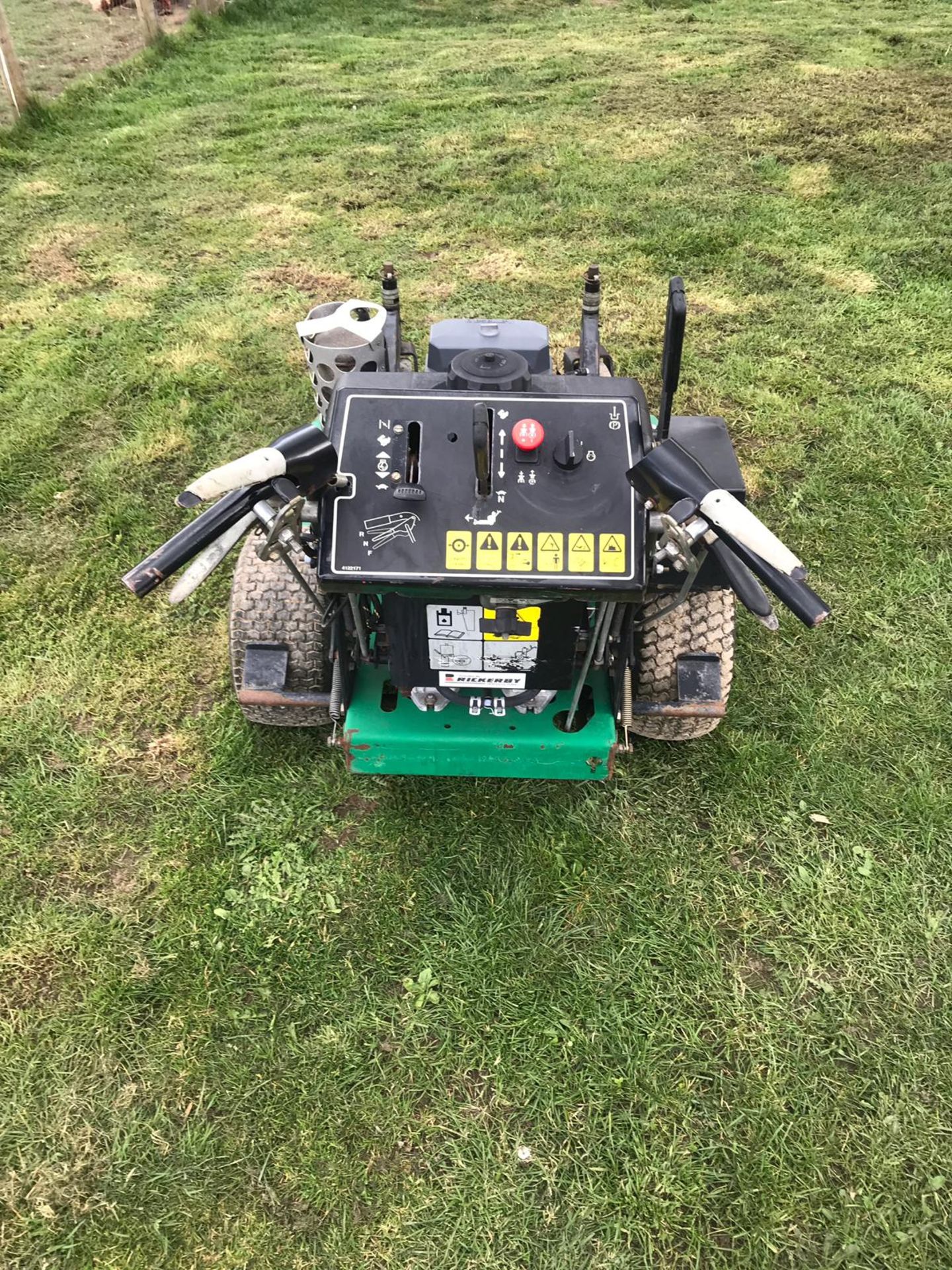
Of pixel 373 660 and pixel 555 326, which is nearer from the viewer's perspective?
pixel 373 660

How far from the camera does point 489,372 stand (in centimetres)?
232

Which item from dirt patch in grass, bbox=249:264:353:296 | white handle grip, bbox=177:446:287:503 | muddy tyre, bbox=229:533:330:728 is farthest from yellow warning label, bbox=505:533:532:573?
dirt patch in grass, bbox=249:264:353:296

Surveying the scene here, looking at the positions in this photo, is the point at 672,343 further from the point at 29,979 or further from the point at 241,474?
the point at 29,979

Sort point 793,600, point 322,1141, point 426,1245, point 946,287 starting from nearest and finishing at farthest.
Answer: point 793,600 → point 426,1245 → point 322,1141 → point 946,287

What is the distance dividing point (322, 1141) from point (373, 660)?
1.26m

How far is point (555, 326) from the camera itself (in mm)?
5121

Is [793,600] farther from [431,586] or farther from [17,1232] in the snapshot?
[17,1232]

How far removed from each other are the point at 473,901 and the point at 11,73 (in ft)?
27.2

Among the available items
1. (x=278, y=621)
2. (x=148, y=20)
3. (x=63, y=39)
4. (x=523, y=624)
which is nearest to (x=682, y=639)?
(x=523, y=624)

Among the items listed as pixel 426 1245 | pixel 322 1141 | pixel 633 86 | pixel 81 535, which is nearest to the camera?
pixel 426 1245

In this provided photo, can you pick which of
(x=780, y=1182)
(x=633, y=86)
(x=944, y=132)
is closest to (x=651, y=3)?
(x=633, y=86)

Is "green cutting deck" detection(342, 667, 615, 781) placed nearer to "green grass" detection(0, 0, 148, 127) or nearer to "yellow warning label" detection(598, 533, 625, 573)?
"yellow warning label" detection(598, 533, 625, 573)

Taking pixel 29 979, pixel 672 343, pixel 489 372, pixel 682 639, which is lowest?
pixel 29 979

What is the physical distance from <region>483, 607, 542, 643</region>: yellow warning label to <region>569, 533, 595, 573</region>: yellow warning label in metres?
0.28
